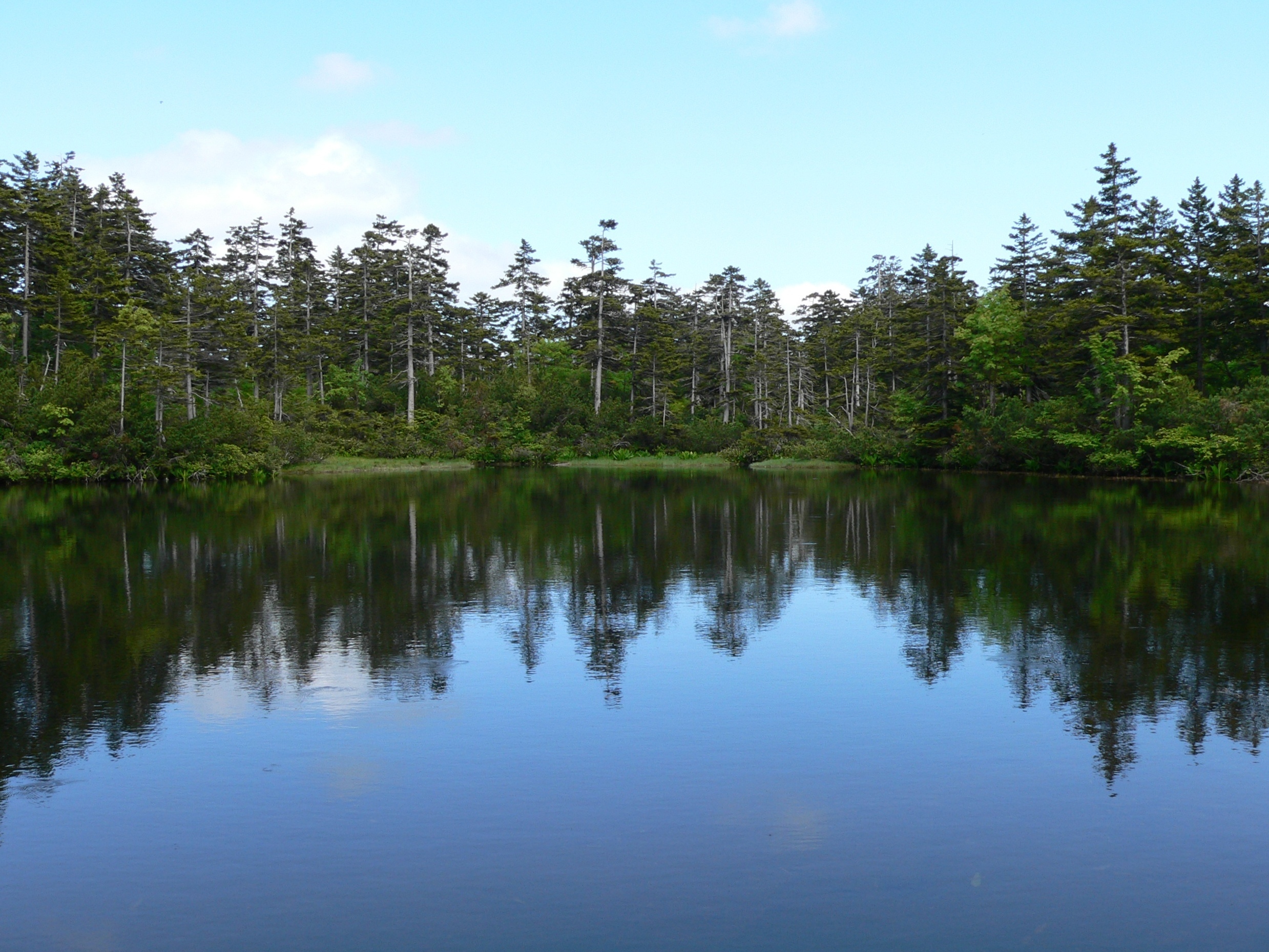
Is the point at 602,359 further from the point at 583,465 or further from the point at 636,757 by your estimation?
the point at 636,757

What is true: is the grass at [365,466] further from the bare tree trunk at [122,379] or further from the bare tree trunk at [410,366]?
the bare tree trunk at [122,379]

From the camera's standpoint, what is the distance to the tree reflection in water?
10422 millimetres

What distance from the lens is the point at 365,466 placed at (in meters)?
63.1

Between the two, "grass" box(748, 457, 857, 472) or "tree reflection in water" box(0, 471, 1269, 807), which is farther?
"grass" box(748, 457, 857, 472)

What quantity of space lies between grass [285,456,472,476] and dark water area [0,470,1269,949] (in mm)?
40709

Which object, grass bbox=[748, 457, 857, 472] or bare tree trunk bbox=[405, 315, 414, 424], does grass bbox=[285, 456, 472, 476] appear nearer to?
bare tree trunk bbox=[405, 315, 414, 424]

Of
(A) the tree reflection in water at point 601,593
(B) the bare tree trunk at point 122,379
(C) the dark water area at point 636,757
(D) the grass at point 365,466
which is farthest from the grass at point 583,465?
(C) the dark water area at point 636,757

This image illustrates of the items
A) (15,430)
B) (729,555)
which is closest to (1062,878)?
(729,555)

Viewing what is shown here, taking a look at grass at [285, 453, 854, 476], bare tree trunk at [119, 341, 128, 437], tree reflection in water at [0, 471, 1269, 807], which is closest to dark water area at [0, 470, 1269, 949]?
tree reflection in water at [0, 471, 1269, 807]

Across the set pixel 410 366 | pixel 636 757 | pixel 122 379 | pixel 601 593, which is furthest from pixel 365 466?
pixel 636 757

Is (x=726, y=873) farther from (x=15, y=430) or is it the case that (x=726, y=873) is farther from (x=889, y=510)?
(x=15, y=430)

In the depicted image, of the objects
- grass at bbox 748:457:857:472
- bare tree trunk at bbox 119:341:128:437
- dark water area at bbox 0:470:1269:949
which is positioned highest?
bare tree trunk at bbox 119:341:128:437

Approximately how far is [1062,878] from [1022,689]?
14.9ft

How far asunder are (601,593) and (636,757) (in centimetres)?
830
